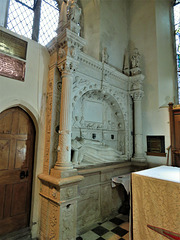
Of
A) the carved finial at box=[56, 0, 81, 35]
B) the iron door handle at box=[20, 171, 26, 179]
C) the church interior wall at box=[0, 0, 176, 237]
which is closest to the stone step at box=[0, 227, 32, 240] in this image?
the iron door handle at box=[20, 171, 26, 179]

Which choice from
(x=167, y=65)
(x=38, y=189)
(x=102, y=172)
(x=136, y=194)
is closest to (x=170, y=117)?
(x=167, y=65)

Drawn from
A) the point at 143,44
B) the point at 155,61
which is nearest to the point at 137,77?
the point at 155,61

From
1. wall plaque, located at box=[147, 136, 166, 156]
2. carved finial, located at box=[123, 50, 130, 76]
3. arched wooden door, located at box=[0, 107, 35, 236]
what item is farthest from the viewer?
carved finial, located at box=[123, 50, 130, 76]

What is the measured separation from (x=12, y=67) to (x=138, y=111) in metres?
3.43

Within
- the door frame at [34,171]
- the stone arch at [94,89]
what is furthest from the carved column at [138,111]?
the door frame at [34,171]

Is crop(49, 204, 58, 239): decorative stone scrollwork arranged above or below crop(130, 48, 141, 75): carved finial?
below

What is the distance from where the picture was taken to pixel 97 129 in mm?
3996

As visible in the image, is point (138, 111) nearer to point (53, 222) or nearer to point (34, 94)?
point (34, 94)

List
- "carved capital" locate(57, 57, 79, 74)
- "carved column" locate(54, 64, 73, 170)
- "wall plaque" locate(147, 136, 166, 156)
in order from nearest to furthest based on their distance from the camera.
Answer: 1. "carved column" locate(54, 64, 73, 170)
2. "carved capital" locate(57, 57, 79, 74)
3. "wall plaque" locate(147, 136, 166, 156)

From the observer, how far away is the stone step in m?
2.37

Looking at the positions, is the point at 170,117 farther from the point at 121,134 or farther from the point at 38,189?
the point at 38,189

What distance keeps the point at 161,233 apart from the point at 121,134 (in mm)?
3244

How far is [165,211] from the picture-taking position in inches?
50.8

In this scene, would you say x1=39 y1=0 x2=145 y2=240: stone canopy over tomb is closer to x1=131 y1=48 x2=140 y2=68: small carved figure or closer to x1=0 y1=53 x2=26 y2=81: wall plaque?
x1=131 y1=48 x2=140 y2=68: small carved figure
